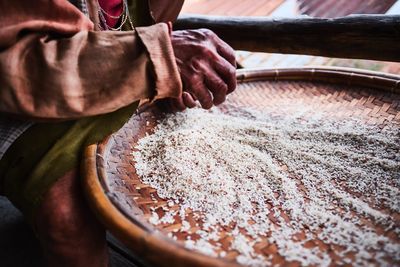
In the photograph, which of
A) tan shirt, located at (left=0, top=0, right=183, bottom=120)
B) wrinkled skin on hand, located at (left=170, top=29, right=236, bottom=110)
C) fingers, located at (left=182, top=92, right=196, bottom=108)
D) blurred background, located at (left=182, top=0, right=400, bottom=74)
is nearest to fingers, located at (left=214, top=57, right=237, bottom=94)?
wrinkled skin on hand, located at (left=170, top=29, right=236, bottom=110)

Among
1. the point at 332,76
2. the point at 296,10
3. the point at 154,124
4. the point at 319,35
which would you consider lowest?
the point at 296,10

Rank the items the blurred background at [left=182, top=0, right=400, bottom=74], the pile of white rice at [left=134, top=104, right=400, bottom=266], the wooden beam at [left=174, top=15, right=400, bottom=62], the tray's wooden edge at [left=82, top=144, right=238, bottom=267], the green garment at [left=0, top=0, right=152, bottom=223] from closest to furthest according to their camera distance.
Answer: the tray's wooden edge at [left=82, top=144, right=238, bottom=267] → the pile of white rice at [left=134, top=104, right=400, bottom=266] → the green garment at [left=0, top=0, right=152, bottom=223] → the wooden beam at [left=174, top=15, right=400, bottom=62] → the blurred background at [left=182, top=0, right=400, bottom=74]

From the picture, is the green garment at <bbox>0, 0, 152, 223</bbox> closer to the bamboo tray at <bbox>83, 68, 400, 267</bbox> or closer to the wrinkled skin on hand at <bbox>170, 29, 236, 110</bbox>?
the bamboo tray at <bbox>83, 68, 400, 267</bbox>

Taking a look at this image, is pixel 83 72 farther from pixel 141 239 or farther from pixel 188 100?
pixel 188 100

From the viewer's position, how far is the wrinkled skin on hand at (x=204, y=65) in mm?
896

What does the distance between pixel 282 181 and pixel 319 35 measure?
665 millimetres

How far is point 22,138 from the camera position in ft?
2.93

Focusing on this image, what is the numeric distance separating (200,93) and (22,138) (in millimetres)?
412

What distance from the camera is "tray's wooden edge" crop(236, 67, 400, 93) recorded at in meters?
1.29

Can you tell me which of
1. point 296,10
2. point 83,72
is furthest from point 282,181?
point 296,10

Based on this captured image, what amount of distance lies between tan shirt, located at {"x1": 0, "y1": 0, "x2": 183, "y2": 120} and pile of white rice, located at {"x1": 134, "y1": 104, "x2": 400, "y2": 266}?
24 cm

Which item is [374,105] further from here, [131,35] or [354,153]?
[131,35]

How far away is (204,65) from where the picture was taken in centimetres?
90

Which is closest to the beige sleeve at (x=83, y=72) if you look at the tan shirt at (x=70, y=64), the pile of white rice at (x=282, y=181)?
the tan shirt at (x=70, y=64)
